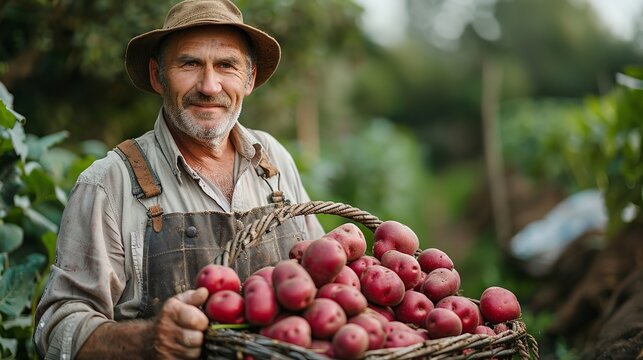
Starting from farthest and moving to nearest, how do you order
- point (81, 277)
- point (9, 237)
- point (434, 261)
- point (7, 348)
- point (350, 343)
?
point (9, 237), point (7, 348), point (434, 261), point (81, 277), point (350, 343)

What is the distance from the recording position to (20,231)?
3.52 meters

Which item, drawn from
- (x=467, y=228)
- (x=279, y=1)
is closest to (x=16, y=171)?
(x=279, y=1)

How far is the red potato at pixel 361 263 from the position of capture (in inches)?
99.0

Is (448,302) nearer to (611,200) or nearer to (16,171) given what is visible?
(16,171)

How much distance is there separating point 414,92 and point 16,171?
62.3 ft

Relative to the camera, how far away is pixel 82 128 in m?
7.14

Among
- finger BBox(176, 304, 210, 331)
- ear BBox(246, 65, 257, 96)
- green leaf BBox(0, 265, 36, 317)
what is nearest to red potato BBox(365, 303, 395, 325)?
finger BBox(176, 304, 210, 331)

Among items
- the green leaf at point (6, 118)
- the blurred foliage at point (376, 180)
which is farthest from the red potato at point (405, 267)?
the blurred foliage at point (376, 180)

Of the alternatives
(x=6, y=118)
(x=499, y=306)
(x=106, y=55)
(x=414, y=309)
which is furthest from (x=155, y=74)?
(x=106, y=55)

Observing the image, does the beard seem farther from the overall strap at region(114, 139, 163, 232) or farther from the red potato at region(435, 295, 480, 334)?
the red potato at region(435, 295, 480, 334)

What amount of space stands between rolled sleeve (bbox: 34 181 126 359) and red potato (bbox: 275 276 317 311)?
67 centimetres

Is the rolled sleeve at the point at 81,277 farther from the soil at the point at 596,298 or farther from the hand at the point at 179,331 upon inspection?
the soil at the point at 596,298

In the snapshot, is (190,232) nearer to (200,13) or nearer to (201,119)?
(201,119)

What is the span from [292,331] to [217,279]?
321 mm
